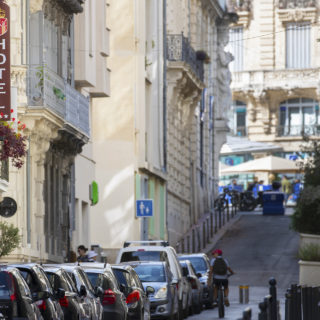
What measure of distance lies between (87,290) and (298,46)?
232ft

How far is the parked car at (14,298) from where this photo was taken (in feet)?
59.5

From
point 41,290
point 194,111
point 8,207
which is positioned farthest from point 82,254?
point 194,111

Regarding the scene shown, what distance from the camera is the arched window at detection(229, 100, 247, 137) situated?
92.7 m

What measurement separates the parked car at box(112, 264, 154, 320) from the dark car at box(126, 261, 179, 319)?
3.10 metres

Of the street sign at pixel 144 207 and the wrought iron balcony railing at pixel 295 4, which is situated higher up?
the wrought iron balcony railing at pixel 295 4

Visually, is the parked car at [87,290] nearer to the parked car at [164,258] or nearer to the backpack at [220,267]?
the parked car at [164,258]

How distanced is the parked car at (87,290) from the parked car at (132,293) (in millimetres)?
1964

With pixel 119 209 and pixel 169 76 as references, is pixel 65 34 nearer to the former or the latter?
pixel 119 209

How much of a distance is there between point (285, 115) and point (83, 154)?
48.8m

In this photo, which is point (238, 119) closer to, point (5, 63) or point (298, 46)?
point (298, 46)

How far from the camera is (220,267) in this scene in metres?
36.0

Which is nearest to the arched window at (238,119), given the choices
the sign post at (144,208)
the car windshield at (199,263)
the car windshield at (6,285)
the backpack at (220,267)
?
the sign post at (144,208)

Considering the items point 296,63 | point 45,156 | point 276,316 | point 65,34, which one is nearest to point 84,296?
point 276,316

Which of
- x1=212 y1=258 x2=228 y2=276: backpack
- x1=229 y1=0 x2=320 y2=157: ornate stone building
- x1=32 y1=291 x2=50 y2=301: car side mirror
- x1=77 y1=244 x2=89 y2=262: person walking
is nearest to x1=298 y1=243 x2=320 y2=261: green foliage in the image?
x1=212 y1=258 x2=228 y2=276: backpack
